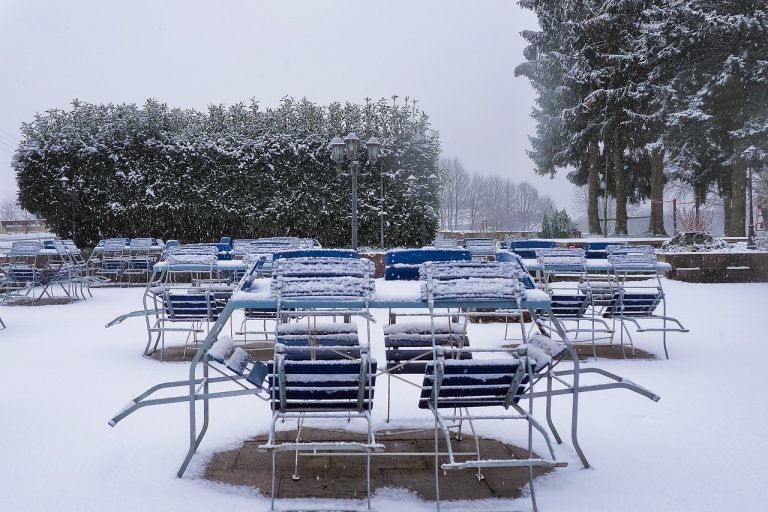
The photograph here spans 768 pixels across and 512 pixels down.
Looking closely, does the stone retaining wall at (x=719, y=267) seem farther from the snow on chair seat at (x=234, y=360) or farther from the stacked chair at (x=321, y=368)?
the snow on chair seat at (x=234, y=360)

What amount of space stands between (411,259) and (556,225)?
70.2 ft

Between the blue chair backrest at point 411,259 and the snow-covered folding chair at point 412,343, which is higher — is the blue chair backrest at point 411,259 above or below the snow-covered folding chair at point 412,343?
above

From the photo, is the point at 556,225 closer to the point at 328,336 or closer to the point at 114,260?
the point at 114,260

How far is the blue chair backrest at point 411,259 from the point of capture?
4.60 metres

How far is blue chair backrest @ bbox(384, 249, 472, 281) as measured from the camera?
460cm

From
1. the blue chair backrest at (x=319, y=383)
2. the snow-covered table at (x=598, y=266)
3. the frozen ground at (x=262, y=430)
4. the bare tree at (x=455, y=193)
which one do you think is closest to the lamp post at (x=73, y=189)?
the frozen ground at (x=262, y=430)

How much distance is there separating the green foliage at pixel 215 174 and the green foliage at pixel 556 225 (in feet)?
26.0

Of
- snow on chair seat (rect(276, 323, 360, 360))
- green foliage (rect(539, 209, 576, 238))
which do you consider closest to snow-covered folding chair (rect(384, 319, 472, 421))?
snow on chair seat (rect(276, 323, 360, 360))

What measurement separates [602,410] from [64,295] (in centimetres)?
1168

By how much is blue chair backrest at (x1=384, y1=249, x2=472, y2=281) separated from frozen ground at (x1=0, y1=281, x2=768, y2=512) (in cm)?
94

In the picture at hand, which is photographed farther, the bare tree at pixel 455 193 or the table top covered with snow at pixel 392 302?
the bare tree at pixel 455 193

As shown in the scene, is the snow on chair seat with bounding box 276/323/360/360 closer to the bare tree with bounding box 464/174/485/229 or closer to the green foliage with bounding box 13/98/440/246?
the green foliage with bounding box 13/98/440/246

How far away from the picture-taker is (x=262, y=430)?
4289mm

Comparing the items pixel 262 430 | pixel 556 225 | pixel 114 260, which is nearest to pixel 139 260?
pixel 114 260
